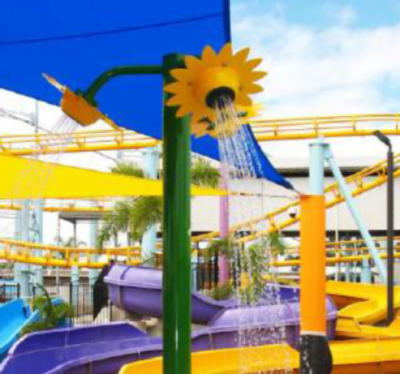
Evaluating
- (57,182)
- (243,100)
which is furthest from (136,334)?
(243,100)

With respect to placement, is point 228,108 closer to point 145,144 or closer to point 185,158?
point 185,158

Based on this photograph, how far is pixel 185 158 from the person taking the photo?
2457 mm

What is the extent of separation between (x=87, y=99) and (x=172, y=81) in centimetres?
38

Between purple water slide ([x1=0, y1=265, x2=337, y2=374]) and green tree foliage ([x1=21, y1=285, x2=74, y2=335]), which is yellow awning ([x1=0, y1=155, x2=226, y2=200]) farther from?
green tree foliage ([x1=21, y1=285, x2=74, y2=335])

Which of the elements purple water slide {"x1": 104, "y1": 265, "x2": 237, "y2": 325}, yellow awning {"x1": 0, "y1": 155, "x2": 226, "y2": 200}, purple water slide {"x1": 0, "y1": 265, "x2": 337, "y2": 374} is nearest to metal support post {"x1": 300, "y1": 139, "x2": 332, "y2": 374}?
purple water slide {"x1": 0, "y1": 265, "x2": 337, "y2": 374}

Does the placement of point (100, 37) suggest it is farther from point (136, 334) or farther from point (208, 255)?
point (208, 255)

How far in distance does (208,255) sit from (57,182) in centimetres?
979

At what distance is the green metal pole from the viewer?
2387 mm

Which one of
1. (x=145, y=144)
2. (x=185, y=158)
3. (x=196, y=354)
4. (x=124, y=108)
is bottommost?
(x=196, y=354)

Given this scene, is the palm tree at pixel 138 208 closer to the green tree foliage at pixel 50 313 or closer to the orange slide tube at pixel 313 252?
the green tree foliage at pixel 50 313

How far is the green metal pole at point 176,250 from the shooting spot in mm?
2387

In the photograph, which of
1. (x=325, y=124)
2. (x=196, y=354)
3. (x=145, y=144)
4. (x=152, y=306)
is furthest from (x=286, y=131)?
(x=196, y=354)

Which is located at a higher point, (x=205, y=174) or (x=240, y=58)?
(x=205, y=174)

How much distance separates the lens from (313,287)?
21.5ft
